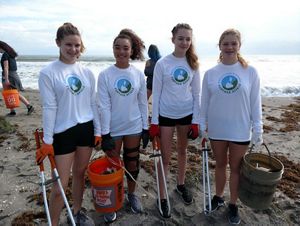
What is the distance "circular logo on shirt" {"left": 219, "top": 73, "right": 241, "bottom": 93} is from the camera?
3.19 meters

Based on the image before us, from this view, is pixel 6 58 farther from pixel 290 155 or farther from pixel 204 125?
pixel 290 155

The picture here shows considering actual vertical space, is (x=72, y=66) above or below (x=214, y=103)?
above

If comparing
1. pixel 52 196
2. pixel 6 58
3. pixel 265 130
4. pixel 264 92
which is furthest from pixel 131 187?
pixel 264 92

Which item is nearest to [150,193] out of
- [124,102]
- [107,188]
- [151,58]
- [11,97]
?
[107,188]

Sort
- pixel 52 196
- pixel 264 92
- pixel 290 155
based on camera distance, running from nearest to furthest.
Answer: pixel 52 196, pixel 290 155, pixel 264 92

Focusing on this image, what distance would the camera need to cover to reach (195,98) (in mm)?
3662

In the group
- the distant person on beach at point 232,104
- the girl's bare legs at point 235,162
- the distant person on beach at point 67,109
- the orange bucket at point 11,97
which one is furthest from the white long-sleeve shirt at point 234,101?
the orange bucket at point 11,97

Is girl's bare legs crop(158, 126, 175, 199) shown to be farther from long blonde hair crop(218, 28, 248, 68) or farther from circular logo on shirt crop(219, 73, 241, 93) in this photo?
long blonde hair crop(218, 28, 248, 68)

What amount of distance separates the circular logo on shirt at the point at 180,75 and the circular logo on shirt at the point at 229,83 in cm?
45

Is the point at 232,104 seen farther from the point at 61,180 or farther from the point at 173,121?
the point at 61,180

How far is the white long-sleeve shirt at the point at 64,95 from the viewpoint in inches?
107

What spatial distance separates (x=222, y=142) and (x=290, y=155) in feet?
9.65

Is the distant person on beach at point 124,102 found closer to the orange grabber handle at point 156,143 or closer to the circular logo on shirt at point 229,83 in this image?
the orange grabber handle at point 156,143

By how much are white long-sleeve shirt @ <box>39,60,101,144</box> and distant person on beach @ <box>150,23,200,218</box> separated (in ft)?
2.85
